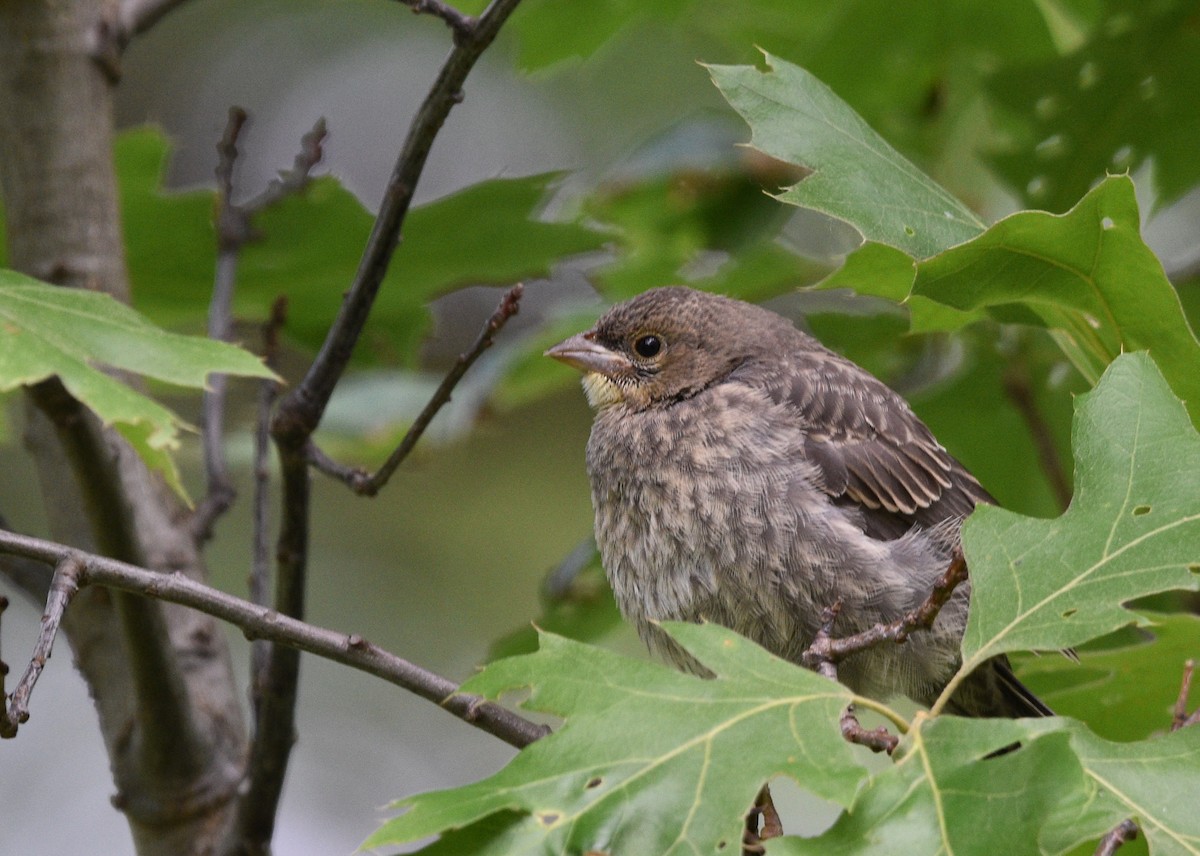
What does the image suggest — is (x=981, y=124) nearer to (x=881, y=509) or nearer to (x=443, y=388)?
(x=881, y=509)

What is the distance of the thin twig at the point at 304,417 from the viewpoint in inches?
91.3

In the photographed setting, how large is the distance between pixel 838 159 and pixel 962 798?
1.00 meters

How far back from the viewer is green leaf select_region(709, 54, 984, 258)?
7.28 feet

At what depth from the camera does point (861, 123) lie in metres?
2.38

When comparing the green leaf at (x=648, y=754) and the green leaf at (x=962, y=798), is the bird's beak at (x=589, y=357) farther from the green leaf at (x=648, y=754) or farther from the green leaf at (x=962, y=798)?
the green leaf at (x=962, y=798)

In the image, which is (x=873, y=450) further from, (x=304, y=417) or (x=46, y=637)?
(x=46, y=637)

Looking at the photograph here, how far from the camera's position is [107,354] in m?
2.20

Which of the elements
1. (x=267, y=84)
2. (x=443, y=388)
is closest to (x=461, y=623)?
(x=267, y=84)

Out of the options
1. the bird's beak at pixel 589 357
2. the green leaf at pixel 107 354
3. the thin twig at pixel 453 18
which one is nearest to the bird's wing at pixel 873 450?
the bird's beak at pixel 589 357

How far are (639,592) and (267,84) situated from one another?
24.7ft

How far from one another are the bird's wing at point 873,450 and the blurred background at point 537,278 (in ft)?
1.25

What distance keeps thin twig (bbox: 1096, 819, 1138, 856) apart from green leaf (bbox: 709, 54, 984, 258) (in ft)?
2.85

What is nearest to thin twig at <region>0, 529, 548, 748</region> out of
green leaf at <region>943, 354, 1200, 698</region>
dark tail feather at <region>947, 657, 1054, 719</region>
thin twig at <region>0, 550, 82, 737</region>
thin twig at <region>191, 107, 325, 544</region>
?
Result: thin twig at <region>0, 550, 82, 737</region>

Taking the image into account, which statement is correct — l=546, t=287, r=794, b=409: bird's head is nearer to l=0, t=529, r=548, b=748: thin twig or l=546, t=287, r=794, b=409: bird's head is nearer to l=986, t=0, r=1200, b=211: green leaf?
l=986, t=0, r=1200, b=211: green leaf
